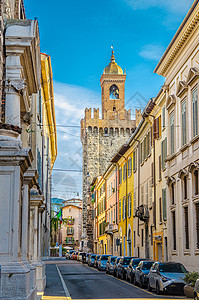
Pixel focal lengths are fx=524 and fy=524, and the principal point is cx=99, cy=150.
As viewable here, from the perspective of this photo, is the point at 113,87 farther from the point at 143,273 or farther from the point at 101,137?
the point at 143,273

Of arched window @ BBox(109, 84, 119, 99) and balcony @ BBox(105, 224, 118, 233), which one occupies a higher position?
arched window @ BBox(109, 84, 119, 99)

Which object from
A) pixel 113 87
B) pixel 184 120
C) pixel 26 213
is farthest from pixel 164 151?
pixel 113 87

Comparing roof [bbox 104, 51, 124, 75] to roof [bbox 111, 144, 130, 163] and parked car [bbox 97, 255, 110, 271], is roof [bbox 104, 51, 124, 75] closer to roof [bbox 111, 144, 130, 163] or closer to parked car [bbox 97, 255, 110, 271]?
roof [bbox 111, 144, 130, 163]

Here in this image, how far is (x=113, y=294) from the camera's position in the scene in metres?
20.7

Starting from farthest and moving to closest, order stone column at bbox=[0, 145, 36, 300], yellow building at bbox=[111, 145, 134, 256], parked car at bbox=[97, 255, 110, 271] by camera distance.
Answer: yellow building at bbox=[111, 145, 134, 256] < parked car at bbox=[97, 255, 110, 271] < stone column at bbox=[0, 145, 36, 300]

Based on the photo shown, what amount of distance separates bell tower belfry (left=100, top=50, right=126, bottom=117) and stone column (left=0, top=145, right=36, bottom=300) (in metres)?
92.1

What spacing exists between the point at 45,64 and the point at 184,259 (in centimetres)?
1892

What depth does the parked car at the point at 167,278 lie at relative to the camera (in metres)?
19.6

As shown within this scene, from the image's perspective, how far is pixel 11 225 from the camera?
10.3m

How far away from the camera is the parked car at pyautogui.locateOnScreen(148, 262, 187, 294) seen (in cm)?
1964

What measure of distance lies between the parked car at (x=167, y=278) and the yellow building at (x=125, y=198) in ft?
85.0

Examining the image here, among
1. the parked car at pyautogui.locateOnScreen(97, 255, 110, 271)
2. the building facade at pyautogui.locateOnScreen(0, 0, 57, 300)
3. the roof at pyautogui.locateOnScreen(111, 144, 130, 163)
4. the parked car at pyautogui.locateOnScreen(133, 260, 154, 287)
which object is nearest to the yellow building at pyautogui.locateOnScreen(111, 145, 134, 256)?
the roof at pyautogui.locateOnScreen(111, 144, 130, 163)

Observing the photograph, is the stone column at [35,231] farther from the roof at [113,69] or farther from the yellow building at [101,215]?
the roof at [113,69]

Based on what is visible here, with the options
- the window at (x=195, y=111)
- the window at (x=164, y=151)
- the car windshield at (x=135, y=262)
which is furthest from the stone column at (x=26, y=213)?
the window at (x=164, y=151)
